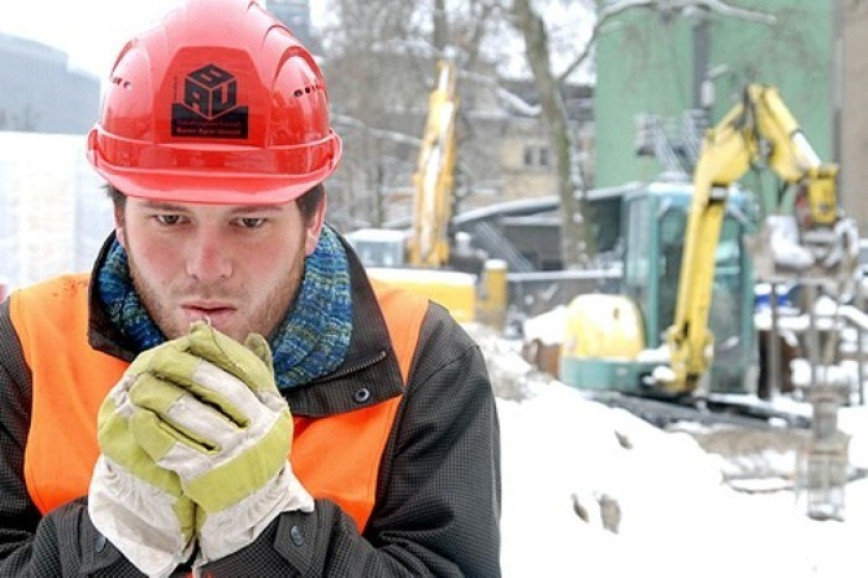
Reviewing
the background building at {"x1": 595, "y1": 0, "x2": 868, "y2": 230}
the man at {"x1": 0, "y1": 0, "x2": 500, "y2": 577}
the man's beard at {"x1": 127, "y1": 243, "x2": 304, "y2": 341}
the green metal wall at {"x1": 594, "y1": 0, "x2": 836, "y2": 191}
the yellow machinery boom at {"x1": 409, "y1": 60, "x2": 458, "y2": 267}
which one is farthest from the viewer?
the background building at {"x1": 595, "y1": 0, "x2": 868, "y2": 230}

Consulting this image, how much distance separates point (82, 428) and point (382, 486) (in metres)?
0.43

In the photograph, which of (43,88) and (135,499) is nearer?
(135,499)

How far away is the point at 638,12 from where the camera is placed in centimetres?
2617

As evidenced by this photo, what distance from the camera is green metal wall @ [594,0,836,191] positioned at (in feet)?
74.0

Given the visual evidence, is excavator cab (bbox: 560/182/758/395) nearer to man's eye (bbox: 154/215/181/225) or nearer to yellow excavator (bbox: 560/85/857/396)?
yellow excavator (bbox: 560/85/857/396)

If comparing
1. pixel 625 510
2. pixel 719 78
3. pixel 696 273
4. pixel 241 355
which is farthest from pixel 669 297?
pixel 719 78

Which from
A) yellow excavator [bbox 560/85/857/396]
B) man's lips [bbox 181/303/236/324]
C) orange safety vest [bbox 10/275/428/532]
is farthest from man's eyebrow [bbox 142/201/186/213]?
yellow excavator [bbox 560/85/857/396]

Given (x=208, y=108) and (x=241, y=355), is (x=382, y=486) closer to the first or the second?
(x=241, y=355)

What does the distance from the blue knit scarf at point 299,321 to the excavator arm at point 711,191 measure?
8387mm

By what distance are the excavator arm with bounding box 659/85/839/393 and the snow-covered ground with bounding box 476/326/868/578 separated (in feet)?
11.7

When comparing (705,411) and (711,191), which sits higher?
(711,191)

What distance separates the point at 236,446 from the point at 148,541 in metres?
0.18

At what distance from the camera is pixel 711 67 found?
2967 cm

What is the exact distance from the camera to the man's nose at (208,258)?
1684 mm
